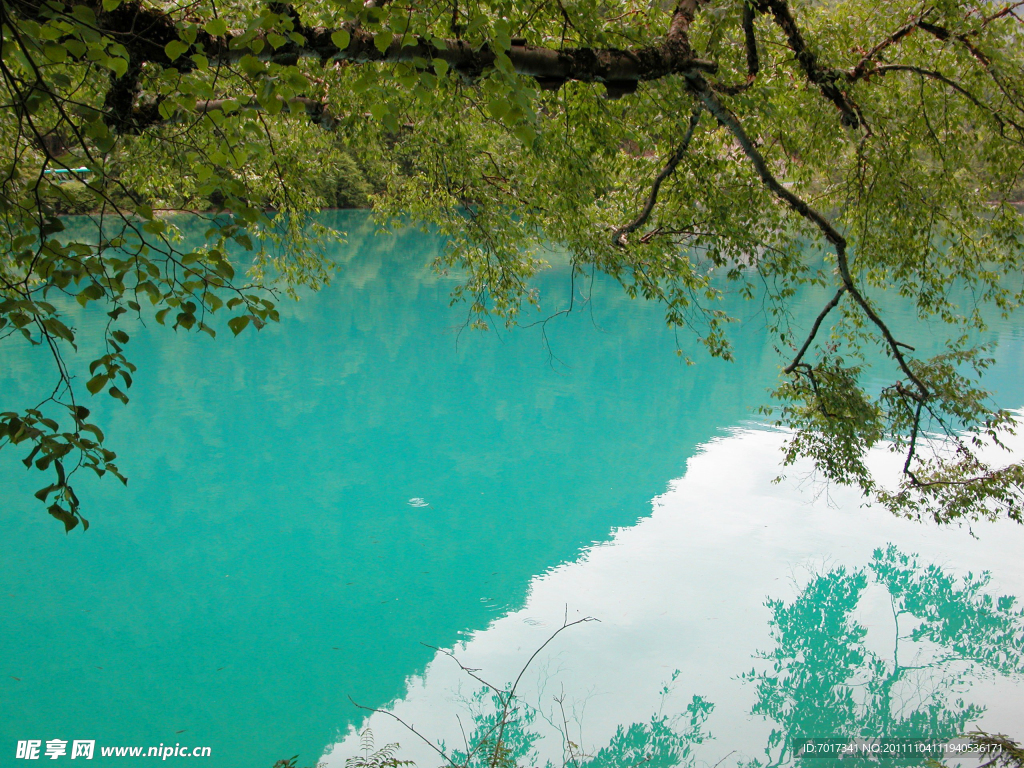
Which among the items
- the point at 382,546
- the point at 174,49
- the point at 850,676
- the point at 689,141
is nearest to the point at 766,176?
the point at 689,141

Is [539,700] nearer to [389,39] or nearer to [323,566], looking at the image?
[323,566]

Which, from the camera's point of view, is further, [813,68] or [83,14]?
[813,68]

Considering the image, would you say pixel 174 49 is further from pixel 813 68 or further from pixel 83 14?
pixel 813 68

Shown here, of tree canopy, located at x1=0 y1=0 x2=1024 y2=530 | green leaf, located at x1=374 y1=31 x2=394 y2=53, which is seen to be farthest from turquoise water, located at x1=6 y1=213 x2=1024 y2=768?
green leaf, located at x1=374 y1=31 x2=394 y2=53

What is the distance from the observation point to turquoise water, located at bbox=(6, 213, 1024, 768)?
218 inches

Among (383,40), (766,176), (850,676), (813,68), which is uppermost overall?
(813,68)

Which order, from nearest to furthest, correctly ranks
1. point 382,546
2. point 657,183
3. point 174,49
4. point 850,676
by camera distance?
point 174,49 < point 657,183 < point 850,676 < point 382,546

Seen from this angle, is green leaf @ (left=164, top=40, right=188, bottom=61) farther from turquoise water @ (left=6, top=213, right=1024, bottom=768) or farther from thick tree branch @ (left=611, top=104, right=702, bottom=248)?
turquoise water @ (left=6, top=213, right=1024, bottom=768)

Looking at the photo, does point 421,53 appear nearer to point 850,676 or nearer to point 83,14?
point 83,14

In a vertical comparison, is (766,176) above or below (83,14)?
above

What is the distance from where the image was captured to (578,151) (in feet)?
15.1

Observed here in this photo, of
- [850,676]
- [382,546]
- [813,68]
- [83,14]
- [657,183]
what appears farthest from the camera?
[382,546]

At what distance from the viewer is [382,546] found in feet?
24.7

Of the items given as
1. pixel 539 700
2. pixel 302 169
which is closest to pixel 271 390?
pixel 302 169
